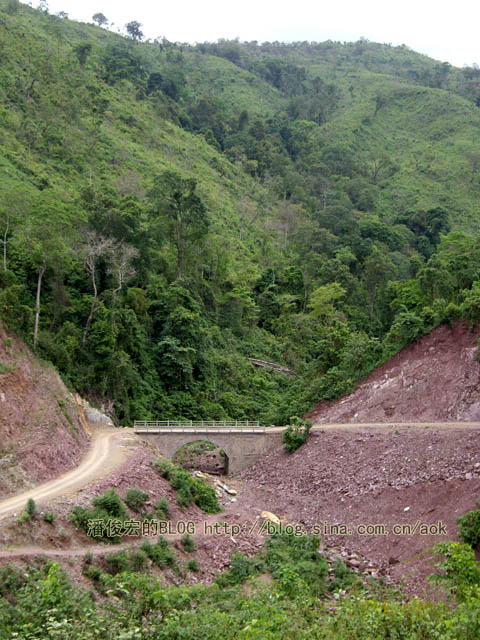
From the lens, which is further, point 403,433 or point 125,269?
point 125,269

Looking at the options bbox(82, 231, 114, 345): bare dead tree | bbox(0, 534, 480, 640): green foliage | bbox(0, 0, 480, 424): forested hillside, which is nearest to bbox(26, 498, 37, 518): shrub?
bbox(0, 534, 480, 640): green foliage

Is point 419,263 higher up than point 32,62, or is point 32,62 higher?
point 32,62

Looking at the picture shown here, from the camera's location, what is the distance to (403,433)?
32.7 metres

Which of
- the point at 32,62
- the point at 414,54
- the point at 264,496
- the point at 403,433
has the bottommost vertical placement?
the point at 264,496

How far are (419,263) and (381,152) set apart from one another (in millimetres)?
45617

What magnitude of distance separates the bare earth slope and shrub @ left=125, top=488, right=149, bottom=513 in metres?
3.88

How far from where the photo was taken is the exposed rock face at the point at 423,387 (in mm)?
34803

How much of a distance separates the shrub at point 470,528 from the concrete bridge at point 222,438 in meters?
16.3

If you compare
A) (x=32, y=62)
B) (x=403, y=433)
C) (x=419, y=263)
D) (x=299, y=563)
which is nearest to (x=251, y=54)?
(x=32, y=62)

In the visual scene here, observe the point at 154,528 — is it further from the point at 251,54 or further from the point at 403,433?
the point at 251,54

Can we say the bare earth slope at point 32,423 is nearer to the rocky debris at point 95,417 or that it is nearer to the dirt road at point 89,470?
the dirt road at point 89,470

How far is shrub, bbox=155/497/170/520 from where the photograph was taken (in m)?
25.5

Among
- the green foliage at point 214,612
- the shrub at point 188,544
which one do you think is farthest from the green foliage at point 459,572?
the shrub at point 188,544

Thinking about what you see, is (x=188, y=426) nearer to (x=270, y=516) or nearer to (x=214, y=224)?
(x=270, y=516)
